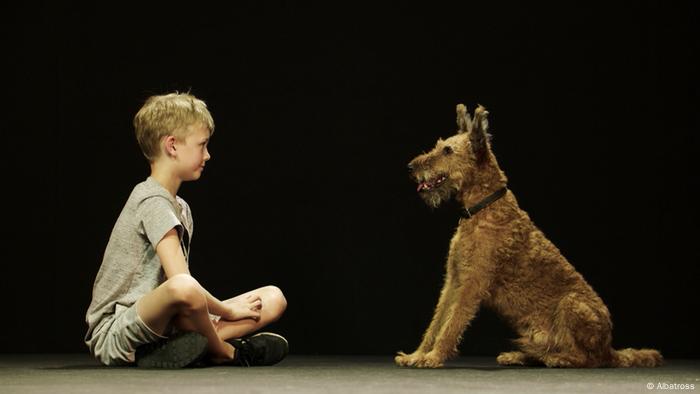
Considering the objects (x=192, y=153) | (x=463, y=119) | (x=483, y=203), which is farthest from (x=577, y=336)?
(x=192, y=153)

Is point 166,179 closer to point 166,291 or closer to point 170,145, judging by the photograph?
point 170,145

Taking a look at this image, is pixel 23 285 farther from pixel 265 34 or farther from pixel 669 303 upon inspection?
pixel 669 303

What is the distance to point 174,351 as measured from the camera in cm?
288

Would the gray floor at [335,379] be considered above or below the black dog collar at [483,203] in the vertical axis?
below

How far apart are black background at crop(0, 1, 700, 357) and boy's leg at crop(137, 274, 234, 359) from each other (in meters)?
1.28

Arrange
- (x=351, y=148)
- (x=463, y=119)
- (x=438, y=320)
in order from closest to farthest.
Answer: (x=438, y=320) < (x=463, y=119) < (x=351, y=148)

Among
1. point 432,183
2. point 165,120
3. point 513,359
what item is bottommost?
point 513,359

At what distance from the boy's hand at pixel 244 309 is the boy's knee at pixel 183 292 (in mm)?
293

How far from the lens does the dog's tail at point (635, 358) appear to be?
10.6 ft

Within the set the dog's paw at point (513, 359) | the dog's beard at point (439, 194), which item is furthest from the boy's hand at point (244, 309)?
the dog's paw at point (513, 359)

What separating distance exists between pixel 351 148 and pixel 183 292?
1.60 metres

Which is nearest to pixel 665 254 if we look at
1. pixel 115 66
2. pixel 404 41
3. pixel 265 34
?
pixel 404 41

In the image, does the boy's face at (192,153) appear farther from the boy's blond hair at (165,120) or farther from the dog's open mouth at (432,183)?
the dog's open mouth at (432,183)

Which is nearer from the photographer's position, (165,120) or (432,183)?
(165,120)
